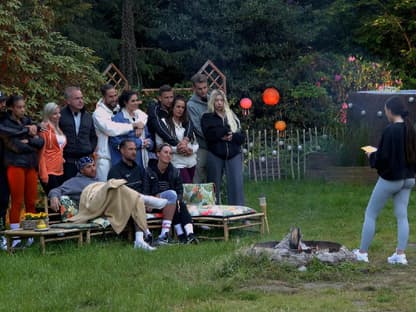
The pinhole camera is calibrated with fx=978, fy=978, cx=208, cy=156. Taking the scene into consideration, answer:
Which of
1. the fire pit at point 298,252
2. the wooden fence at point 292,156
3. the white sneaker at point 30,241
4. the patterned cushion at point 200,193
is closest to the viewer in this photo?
the fire pit at point 298,252

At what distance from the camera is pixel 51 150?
35.3 feet

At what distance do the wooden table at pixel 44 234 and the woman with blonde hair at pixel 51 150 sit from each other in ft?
2.44

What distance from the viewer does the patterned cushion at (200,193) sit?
11727 millimetres

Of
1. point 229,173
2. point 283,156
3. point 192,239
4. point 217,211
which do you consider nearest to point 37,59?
point 229,173

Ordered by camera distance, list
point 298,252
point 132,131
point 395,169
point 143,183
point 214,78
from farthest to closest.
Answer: point 214,78
point 132,131
point 143,183
point 395,169
point 298,252

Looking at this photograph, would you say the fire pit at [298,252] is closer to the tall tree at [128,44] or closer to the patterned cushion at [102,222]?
the patterned cushion at [102,222]

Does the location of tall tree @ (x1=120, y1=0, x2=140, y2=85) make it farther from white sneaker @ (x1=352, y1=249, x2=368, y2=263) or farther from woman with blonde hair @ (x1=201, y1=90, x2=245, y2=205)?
white sneaker @ (x1=352, y1=249, x2=368, y2=263)

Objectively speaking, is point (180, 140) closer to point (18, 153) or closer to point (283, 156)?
point (18, 153)

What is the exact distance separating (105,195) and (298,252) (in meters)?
2.67

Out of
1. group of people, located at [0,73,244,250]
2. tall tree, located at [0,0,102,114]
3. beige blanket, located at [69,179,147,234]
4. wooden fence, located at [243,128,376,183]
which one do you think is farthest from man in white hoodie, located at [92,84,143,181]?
wooden fence, located at [243,128,376,183]

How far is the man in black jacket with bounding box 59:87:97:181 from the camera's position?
36.1ft

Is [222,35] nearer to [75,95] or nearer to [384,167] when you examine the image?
[75,95]

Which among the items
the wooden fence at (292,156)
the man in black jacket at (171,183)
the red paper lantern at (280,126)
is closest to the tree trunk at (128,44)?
the red paper lantern at (280,126)

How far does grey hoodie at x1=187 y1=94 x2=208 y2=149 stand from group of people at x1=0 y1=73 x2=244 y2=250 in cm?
1
